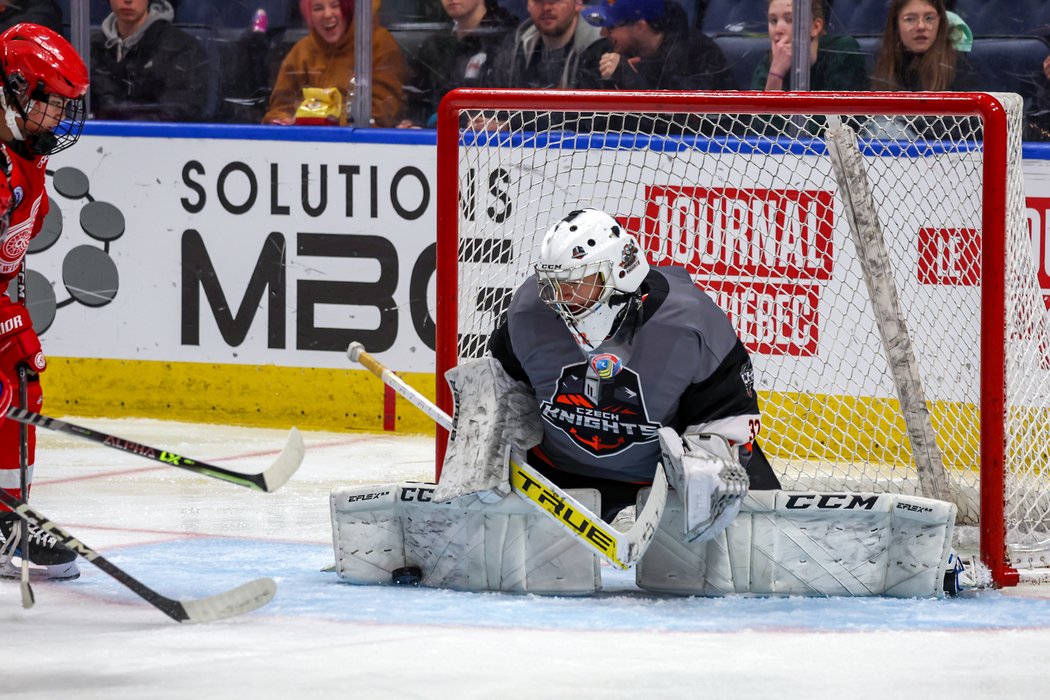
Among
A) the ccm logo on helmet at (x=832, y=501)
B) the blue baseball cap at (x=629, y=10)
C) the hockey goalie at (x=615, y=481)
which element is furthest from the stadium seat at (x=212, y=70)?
the ccm logo on helmet at (x=832, y=501)

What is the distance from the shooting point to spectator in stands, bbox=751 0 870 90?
554 cm

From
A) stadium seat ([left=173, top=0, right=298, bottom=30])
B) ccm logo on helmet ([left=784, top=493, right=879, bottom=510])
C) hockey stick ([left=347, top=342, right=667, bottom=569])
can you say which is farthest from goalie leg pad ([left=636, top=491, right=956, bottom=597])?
stadium seat ([left=173, top=0, right=298, bottom=30])

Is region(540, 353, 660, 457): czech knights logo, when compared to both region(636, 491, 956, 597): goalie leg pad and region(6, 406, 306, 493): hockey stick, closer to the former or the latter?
region(636, 491, 956, 597): goalie leg pad

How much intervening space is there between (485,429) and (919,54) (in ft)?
8.02

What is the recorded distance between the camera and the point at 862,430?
495 centimetres

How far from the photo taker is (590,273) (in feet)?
11.5

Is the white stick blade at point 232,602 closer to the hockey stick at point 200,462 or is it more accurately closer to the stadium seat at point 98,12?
the hockey stick at point 200,462

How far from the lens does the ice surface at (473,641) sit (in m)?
2.94

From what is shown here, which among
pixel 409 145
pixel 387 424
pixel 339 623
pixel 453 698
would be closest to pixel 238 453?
pixel 387 424

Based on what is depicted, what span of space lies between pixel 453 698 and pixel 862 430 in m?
2.37

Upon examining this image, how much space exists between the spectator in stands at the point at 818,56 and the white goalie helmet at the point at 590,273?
7.19 feet

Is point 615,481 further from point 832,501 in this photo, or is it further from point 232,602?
point 232,602

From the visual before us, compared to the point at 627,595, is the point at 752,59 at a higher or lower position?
higher

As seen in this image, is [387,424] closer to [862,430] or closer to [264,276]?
[264,276]
